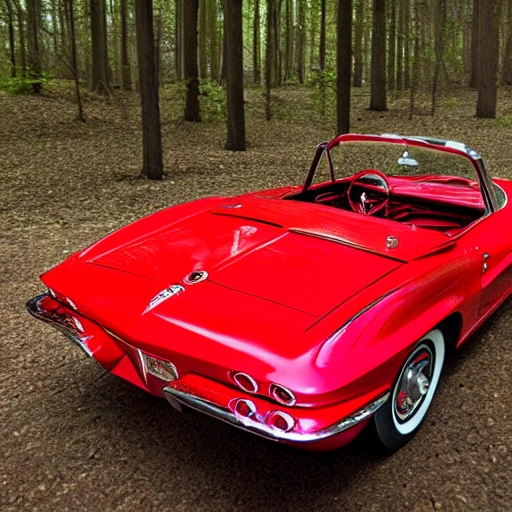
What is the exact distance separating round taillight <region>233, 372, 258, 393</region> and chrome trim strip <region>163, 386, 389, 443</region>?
0.30ft

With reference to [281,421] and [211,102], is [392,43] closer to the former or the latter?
[211,102]

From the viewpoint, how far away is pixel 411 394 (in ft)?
8.17

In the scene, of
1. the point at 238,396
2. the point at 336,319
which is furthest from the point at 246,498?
the point at 336,319

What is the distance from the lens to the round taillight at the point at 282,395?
75.4 inches

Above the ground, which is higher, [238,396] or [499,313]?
[238,396]

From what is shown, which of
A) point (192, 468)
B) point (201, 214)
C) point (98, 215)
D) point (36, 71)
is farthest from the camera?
point (36, 71)

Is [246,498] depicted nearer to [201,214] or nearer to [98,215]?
[201,214]

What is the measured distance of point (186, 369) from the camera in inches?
84.0

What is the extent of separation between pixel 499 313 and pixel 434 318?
5.56 ft

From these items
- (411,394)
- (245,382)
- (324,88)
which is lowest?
(411,394)

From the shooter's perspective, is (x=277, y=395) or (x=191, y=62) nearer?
(x=277, y=395)

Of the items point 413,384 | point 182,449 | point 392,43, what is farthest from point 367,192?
point 392,43

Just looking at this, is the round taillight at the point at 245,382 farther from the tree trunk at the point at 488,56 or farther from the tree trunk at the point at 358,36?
the tree trunk at the point at 358,36

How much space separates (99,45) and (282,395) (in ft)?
45.7
